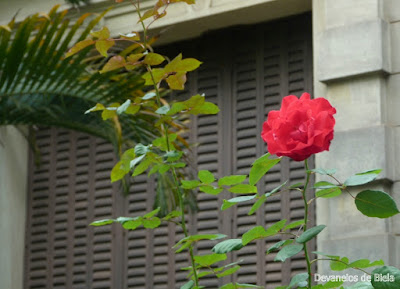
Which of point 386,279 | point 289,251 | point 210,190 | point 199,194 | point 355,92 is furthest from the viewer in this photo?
point 199,194

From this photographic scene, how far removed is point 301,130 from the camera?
228 centimetres

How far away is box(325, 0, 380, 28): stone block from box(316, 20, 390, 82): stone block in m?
0.05

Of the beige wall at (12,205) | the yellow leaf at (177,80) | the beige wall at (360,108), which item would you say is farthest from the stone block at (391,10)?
the yellow leaf at (177,80)

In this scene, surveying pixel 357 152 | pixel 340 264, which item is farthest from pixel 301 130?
pixel 357 152

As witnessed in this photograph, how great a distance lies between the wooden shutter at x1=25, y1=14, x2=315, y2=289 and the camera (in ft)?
24.8

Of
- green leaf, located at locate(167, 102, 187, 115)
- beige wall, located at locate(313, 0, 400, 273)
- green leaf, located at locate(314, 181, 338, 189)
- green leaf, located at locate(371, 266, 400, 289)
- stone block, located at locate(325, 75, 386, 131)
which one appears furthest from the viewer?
stone block, located at locate(325, 75, 386, 131)

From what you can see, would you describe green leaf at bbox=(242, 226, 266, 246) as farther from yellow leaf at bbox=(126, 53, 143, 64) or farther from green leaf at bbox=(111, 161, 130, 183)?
yellow leaf at bbox=(126, 53, 143, 64)

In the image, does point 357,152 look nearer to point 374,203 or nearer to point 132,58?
point 132,58

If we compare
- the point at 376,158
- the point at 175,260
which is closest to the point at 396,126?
the point at 376,158

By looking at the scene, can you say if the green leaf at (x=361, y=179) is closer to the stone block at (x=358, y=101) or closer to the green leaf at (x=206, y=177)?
the green leaf at (x=206, y=177)

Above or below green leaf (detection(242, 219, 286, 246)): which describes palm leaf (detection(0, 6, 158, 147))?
above

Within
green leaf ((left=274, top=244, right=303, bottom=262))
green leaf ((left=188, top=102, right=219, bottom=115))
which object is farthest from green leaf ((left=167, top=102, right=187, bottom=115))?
green leaf ((left=274, top=244, right=303, bottom=262))

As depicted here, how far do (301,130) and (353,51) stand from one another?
4.65 meters

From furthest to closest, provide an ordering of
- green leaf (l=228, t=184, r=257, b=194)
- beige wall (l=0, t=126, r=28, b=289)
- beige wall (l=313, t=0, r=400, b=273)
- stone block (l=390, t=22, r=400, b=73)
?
beige wall (l=0, t=126, r=28, b=289), stone block (l=390, t=22, r=400, b=73), beige wall (l=313, t=0, r=400, b=273), green leaf (l=228, t=184, r=257, b=194)
